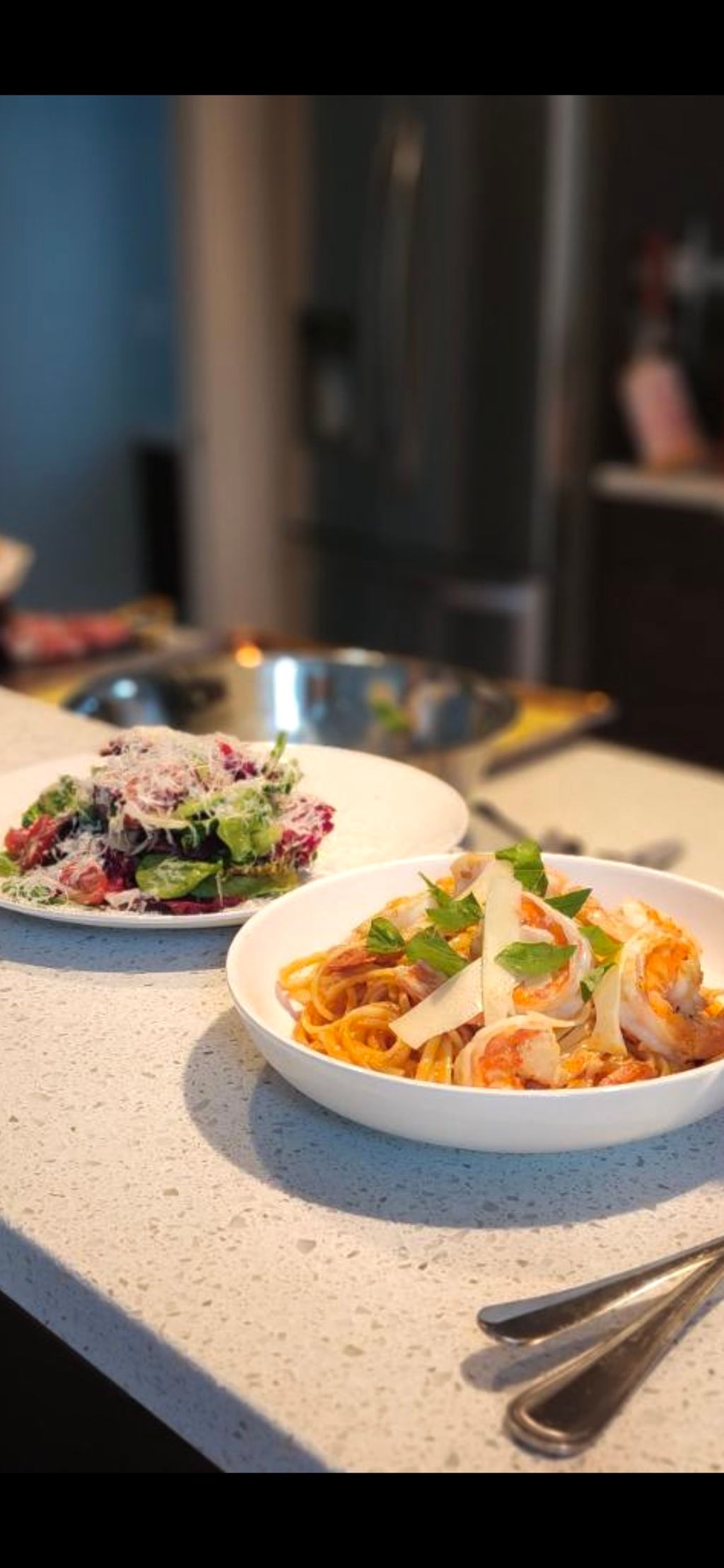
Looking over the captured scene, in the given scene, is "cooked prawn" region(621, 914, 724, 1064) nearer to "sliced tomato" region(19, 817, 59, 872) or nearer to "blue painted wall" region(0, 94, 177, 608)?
"sliced tomato" region(19, 817, 59, 872)

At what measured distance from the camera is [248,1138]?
0.94 metres

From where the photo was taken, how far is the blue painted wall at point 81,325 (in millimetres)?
4664

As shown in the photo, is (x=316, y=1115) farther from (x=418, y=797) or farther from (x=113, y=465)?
(x=113, y=465)

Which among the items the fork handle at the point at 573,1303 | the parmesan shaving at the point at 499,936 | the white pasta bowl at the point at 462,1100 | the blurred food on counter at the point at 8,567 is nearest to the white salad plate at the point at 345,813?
the white pasta bowl at the point at 462,1100

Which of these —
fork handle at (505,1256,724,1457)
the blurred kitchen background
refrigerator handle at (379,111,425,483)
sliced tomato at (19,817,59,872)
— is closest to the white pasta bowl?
fork handle at (505,1256,724,1457)

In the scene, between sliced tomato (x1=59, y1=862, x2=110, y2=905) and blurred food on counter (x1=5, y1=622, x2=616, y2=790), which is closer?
sliced tomato (x1=59, y1=862, x2=110, y2=905)

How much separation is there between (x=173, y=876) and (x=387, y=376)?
3251 mm

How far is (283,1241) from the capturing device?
2.76 feet

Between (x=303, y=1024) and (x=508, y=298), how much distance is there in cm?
323

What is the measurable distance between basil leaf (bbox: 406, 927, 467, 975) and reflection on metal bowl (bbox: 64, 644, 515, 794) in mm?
1013

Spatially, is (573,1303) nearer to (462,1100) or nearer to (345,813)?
(462,1100)

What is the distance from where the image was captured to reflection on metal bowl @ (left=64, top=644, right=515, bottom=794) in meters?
2.01

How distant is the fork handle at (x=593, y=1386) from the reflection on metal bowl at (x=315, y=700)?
1.22 metres
